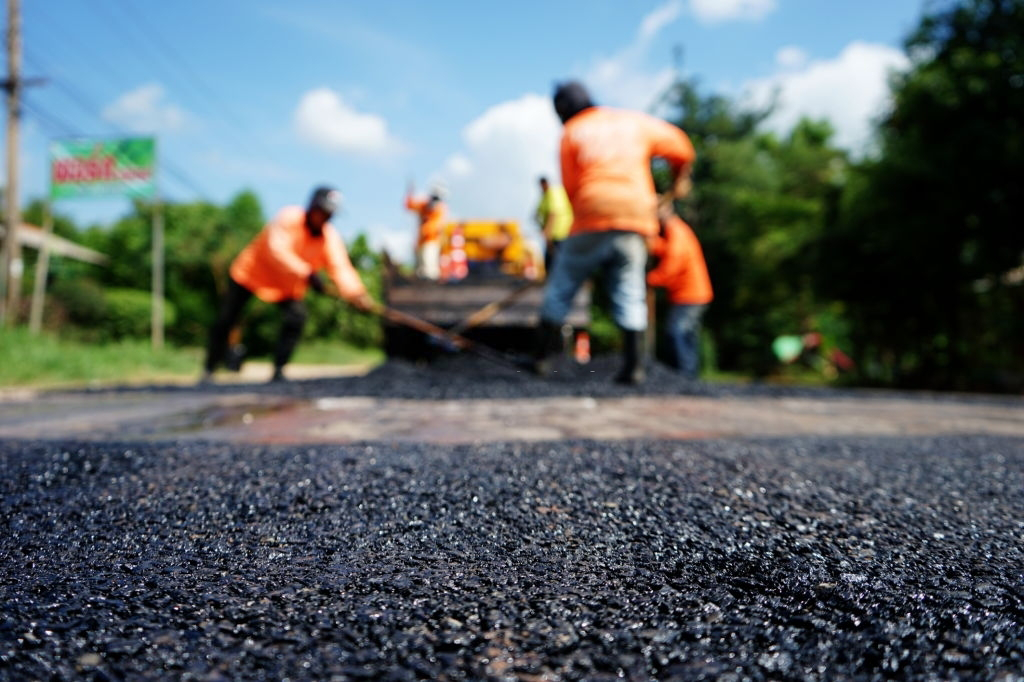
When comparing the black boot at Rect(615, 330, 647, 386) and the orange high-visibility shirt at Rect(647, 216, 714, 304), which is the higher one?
the orange high-visibility shirt at Rect(647, 216, 714, 304)

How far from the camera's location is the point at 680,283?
573cm

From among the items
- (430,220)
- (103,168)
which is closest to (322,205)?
(430,220)

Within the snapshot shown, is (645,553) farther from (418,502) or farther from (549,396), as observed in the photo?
(549,396)

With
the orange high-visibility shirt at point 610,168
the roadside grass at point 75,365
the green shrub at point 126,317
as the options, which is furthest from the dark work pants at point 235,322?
the green shrub at point 126,317

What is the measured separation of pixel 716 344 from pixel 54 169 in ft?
68.2

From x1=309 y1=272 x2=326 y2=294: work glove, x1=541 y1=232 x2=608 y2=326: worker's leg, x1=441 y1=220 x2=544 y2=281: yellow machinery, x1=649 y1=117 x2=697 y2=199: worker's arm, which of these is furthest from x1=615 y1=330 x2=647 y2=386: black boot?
x1=441 y1=220 x2=544 y2=281: yellow machinery

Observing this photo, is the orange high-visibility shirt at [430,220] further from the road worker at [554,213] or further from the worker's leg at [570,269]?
the worker's leg at [570,269]

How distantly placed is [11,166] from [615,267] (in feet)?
48.1

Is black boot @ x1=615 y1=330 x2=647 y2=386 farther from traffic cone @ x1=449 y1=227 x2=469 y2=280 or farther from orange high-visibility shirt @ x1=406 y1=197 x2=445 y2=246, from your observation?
traffic cone @ x1=449 y1=227 x2=469 y2=280

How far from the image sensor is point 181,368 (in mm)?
11914

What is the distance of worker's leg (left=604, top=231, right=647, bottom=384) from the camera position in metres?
4.16

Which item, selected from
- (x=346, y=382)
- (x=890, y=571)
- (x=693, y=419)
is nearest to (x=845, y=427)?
(x=693, y=419)

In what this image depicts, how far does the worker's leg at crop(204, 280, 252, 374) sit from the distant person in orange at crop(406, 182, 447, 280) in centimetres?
349

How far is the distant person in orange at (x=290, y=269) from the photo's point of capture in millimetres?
5504
